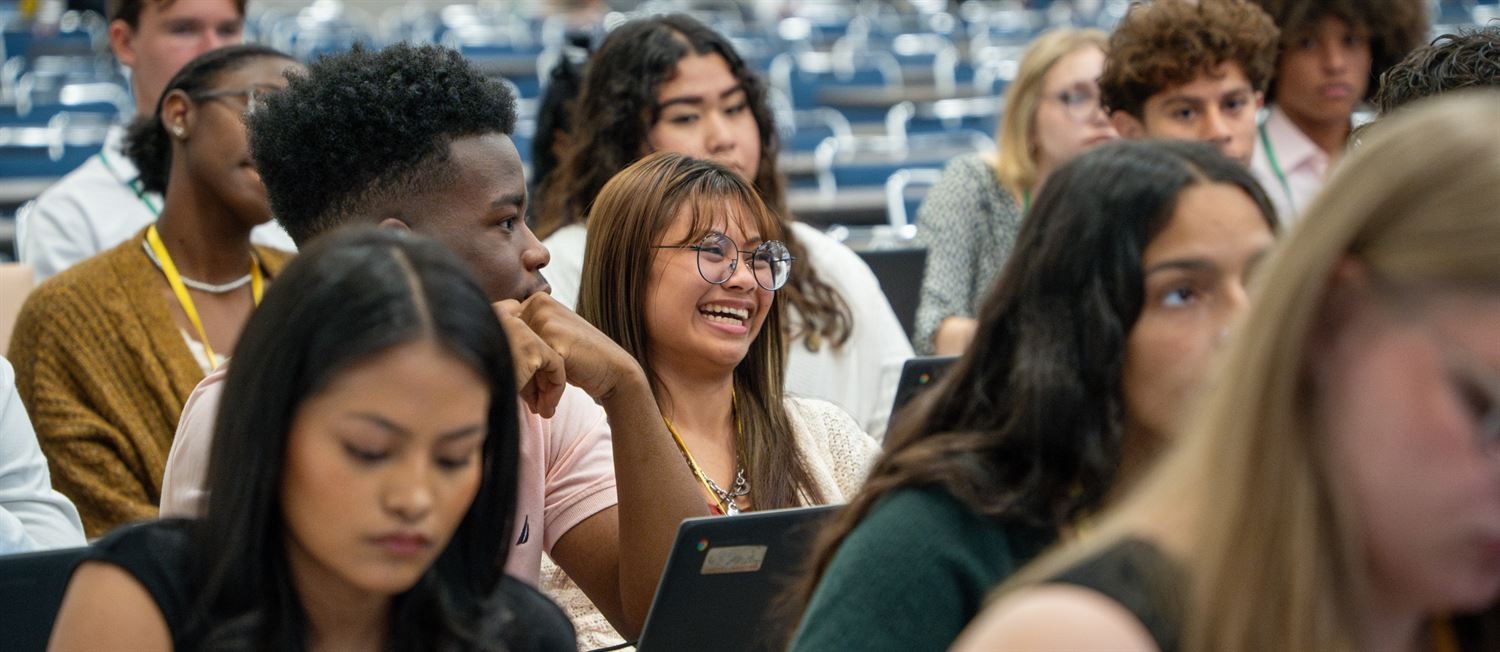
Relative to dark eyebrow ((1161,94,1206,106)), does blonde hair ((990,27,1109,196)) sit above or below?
below

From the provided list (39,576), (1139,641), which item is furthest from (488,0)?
(1139,641)

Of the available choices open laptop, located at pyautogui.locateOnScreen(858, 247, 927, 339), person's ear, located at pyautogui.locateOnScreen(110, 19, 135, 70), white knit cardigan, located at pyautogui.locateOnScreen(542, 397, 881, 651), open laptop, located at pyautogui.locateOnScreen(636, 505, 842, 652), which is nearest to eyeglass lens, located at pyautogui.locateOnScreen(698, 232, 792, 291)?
white knit cardigan, located at pyautogui.locateOnScreen(542, 397, 881, 651)

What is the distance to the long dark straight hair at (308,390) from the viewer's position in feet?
4.39

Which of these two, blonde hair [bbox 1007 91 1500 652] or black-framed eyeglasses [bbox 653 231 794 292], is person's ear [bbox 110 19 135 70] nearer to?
black-framed eyeglasses [bbox 653 231 794 292]

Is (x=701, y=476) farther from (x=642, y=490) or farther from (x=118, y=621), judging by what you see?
(x=118, y=621)

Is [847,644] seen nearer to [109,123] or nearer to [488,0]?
[109,123]

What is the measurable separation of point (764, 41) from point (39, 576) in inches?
300

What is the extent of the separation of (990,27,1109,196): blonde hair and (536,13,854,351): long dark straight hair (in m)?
0.64

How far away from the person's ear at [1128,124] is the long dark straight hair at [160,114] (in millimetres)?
1558

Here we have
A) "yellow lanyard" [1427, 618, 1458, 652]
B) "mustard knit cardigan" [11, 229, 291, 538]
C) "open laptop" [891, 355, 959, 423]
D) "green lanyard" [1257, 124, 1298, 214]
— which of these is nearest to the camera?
"yellow lanyard" [1427, 618, 1458, 652]

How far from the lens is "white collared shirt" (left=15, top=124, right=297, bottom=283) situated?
11.6ft

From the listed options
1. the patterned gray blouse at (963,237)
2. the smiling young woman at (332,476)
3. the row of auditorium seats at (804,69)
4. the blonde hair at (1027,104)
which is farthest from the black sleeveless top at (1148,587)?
the row of auditorium seats at (804,69)

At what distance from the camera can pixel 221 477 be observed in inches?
53.5

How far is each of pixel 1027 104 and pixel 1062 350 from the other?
264 cm
